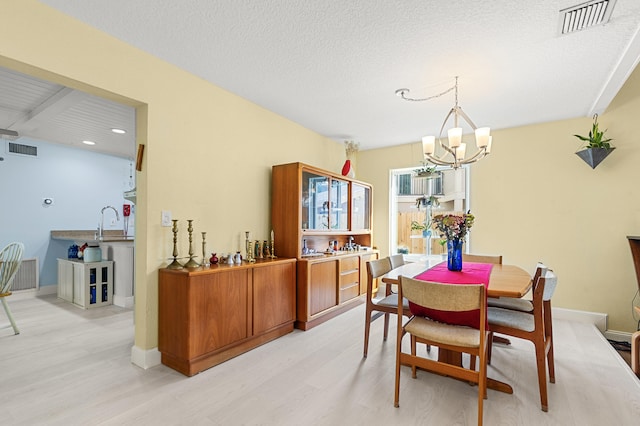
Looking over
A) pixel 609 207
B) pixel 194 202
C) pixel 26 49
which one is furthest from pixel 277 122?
pixel 609 207

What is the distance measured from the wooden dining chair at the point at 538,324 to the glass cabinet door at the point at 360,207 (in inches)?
96.5

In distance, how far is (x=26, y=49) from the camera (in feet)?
6.07

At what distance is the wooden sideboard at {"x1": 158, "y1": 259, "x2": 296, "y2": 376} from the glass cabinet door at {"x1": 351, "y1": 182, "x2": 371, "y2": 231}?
1890 millimetres

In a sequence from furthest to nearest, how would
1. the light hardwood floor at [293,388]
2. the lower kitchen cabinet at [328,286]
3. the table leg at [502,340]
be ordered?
the lower kitchen cabinet at [328,286] → the table leg at [502,340] → the light hardwood floor at [293,388]

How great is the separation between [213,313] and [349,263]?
6.85 feet

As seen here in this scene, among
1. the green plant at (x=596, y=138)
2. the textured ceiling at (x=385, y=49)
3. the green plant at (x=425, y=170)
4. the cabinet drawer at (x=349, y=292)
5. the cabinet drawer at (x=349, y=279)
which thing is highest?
the textured ceiling at (x=385, y=49)

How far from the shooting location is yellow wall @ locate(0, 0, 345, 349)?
1.94 metres

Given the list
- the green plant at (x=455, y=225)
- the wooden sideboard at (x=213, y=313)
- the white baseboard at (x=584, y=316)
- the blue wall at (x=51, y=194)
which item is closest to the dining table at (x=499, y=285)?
the green plant at (x=455, y=225)

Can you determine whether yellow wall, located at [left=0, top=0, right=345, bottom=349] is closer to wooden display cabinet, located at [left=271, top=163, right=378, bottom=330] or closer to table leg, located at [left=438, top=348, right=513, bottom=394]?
wooden display cabinet, located at [left=271, top=163, right=378, bottom=330]

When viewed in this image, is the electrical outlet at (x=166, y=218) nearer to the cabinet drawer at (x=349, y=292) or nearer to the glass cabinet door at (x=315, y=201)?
the glass cabinet door at (x=315, y=201)

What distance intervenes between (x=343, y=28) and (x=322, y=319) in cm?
296

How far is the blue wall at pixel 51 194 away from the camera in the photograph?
4562 millimetres

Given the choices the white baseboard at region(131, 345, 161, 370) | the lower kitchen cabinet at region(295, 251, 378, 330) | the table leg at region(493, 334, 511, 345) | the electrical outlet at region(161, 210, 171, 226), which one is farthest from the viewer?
the lower kitchen cabinet at region(295, 251, 378, 330)

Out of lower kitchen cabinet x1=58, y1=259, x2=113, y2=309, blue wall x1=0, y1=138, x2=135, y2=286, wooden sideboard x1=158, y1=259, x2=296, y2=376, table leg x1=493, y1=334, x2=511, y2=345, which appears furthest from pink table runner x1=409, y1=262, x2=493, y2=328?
blue wall x1=0, y1=138, x2=135, y2=286
